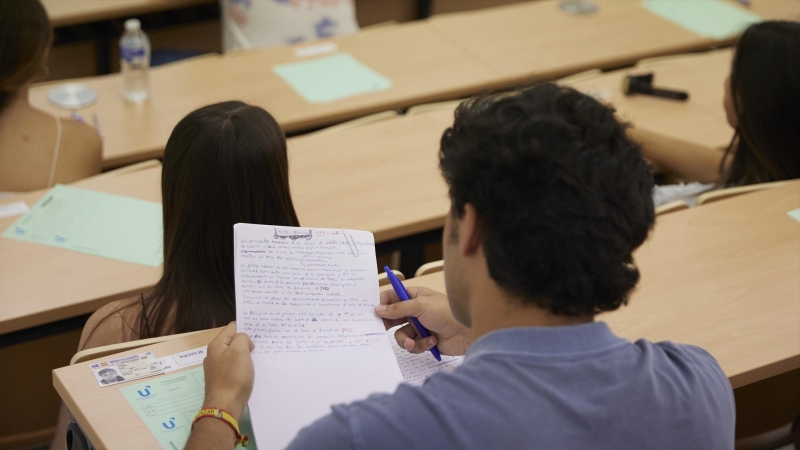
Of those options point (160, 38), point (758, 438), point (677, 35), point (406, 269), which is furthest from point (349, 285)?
point (160, 38)

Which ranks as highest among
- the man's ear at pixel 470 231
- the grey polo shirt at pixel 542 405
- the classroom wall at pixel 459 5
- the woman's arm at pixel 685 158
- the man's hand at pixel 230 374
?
the man's ear at pixel 470 231

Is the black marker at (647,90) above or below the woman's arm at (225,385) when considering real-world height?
below

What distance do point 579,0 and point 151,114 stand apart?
6.68 feet

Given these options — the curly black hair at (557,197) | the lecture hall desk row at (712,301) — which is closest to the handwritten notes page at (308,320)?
the lecture hall desk row at (712,301)

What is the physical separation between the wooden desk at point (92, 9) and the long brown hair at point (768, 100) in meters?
2.55

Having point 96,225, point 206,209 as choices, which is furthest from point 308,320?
point 96,225

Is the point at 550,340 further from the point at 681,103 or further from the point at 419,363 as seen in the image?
the point at 681,103

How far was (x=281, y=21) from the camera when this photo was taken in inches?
141

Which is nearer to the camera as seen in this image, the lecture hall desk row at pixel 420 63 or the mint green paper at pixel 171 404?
the mint green paper at pixel 171 404

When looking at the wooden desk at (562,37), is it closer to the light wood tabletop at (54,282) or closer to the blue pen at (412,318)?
the light wood tabletop at (54,282)

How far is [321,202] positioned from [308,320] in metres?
0.97

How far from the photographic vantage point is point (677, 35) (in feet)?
11.6

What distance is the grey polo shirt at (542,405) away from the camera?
0.93m

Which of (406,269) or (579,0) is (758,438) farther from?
(579,0)
